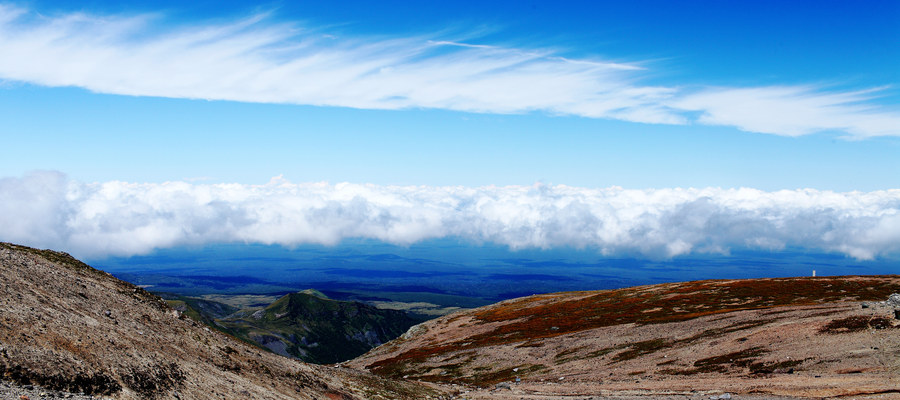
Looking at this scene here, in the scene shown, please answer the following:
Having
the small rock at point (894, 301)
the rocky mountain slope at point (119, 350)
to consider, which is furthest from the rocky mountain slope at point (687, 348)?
the rocky mountain slope at point (119, 350)

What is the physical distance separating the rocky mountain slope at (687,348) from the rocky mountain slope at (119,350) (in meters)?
17.6

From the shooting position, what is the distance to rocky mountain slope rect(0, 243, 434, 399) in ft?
76.4

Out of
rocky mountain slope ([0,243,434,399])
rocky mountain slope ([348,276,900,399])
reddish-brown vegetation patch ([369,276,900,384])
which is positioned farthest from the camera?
reddish-brown vegetation patch ([369,276,900,384])

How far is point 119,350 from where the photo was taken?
2725 cm

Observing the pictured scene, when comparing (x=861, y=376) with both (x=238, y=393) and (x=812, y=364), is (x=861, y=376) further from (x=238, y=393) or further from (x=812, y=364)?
(x=238, y=393)

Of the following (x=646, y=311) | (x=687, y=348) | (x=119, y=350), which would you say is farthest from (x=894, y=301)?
(x=119, y=350)

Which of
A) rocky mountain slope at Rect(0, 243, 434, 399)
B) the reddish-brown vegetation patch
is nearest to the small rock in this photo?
the reddish-brown vegetation patch

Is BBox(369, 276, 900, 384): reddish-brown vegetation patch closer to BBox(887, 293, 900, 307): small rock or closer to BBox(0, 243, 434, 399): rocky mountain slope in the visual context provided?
BBox(887, 293, 900, 307): small rock

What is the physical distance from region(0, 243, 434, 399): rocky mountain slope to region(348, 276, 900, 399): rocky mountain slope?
1761 cm

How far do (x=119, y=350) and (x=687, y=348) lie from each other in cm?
5399

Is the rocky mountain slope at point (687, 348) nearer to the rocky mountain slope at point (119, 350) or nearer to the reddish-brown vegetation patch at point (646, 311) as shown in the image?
the reddish-brown vegetation patch at point (646, 311)

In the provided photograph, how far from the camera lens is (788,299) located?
9131 cm

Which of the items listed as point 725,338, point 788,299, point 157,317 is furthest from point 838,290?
point 157,317

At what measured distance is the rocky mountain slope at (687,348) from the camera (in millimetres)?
41125
